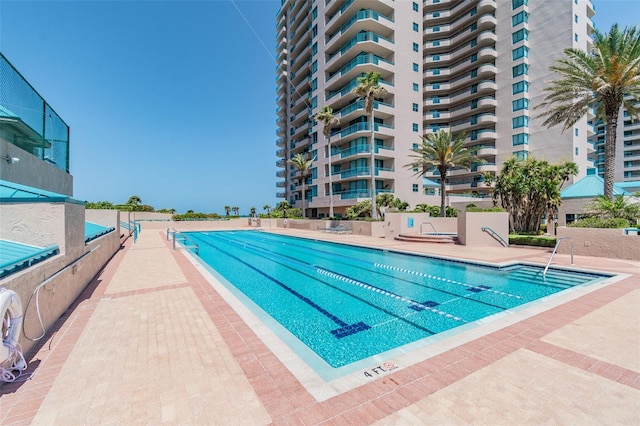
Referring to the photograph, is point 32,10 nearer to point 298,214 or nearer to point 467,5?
point 298,214

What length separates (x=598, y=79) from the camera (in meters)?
16.4

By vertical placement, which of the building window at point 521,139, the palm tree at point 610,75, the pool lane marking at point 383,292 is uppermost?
the building window at point 521,139

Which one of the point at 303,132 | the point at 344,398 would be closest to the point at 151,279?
the point at 344,398

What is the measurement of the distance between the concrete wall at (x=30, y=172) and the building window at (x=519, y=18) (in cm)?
5441

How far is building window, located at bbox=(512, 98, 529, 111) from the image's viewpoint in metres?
39.0

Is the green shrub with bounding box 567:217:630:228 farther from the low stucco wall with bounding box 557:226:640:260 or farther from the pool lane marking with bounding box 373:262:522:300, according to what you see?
the pool lane marking with bounding box 373:262:522:300

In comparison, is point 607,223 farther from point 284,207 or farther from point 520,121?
point 284,207

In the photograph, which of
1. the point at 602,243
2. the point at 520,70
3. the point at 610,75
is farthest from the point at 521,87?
the point at 602,243

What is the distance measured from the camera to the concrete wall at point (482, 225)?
56.5 ft

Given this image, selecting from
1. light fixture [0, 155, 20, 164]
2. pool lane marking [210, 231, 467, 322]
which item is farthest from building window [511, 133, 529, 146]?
light fixture [0, 155, 20, 164]

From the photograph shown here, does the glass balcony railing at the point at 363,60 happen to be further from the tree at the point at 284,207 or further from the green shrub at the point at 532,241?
the green shrub at the point at 532,241

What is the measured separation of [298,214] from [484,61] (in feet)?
122

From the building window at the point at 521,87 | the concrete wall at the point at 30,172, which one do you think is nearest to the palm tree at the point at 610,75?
the building window at the point at 521,87

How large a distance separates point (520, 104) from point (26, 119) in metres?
49.9
